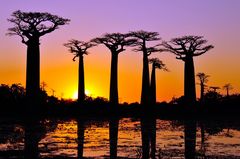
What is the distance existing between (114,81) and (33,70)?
9.54m

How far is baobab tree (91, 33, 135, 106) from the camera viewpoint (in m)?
37.9

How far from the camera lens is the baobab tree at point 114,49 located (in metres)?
37.9

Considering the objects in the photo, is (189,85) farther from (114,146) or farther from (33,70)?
(114,146)

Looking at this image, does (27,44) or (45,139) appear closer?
(45,139)

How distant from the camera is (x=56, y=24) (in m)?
30.8

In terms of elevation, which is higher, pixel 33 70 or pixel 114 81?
pixel 114 81

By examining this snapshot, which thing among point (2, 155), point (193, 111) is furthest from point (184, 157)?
point (193, 111)

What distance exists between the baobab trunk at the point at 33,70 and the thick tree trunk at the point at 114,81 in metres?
8.80

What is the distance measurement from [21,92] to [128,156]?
91.1 feet

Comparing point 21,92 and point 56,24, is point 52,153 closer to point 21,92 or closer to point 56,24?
point 56,24

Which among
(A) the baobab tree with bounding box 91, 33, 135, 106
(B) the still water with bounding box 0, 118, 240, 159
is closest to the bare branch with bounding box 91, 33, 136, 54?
(A) the baobab tree with bounding box 91, 33, 135, 106

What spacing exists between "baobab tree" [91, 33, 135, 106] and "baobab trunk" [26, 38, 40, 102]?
8863 millimetres

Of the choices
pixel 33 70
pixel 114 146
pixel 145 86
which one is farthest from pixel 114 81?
pixel 114 146

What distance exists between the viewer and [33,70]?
97.1ft
